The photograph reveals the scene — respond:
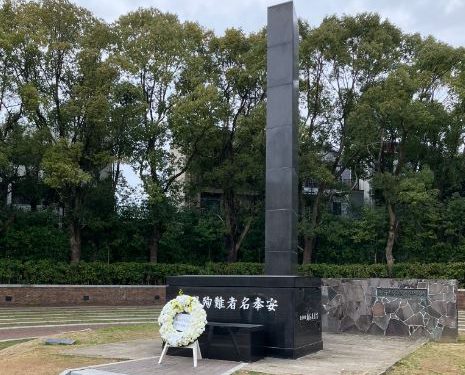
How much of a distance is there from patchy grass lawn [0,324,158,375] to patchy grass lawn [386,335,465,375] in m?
4.21

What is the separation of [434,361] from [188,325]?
3.79 meters

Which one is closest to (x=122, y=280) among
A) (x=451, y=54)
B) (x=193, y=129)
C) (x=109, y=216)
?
(x=109, y=216)

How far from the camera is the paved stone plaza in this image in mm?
7172

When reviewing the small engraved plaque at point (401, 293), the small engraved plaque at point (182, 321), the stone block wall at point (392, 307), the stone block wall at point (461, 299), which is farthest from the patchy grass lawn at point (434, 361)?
the stone block wall at point (461, 299)

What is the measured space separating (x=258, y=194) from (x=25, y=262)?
10122 mm

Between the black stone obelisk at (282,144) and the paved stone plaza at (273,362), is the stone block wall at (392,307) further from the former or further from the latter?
the black stone obelisk at (282,144)

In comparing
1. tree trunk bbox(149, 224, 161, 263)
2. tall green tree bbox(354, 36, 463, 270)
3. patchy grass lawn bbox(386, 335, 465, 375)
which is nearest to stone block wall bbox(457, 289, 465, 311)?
tall green tree bbox(354, 36, 463, 270)

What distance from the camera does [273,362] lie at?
7.98m

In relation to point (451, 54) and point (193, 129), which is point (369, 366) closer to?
point (193, 129)

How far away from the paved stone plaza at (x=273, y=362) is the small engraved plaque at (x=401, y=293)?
1.43 meters

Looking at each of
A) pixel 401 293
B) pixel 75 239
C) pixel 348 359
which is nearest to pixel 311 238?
pixel 75 239

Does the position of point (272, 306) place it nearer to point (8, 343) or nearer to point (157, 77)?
point (8, 343)

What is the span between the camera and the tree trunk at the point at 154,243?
23.9 meters

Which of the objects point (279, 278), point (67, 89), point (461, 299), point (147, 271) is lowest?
point (461, 299)
